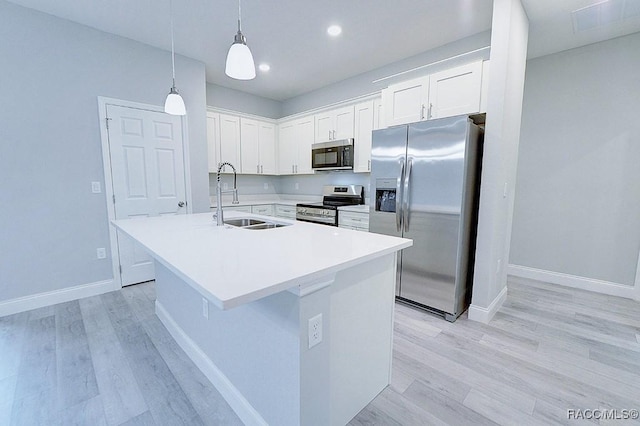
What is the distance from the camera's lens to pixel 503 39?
6.97ft

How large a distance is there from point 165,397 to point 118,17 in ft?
10.9

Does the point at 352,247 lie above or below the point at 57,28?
below

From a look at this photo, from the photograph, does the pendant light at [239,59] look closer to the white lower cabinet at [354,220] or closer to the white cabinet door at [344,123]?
the white lower cabinet at [354,220]

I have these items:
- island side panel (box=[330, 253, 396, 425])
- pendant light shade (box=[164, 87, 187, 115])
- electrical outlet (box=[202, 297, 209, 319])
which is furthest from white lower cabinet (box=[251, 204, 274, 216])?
island side panel (box=[330, 253, 396, 425])

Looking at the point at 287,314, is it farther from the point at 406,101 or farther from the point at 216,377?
the point at 406,101

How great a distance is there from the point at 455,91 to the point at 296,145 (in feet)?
8.74

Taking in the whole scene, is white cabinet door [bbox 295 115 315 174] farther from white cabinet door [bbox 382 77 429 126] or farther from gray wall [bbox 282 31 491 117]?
white cabinet door [bbox 382 77 429 126]

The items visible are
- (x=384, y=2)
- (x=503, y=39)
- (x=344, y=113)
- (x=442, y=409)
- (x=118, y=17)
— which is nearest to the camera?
(x=442, y=409)

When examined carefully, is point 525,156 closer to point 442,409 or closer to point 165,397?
point 442,409

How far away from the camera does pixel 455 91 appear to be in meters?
2.58

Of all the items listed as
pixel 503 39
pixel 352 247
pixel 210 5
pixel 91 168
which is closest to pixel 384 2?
pixel 503 39

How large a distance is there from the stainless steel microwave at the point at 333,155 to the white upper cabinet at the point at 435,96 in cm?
86

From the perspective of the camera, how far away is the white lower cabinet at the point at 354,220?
3.35 m

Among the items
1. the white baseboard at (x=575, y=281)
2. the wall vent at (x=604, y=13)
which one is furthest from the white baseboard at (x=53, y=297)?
the wall vent at (x=604, y=13)
